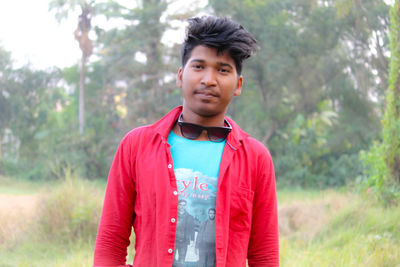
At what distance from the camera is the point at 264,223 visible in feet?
5.95

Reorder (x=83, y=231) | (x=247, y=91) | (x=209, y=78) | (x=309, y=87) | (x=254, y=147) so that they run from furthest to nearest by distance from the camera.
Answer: (x=247, y=91)
(x=309, y=87)
(x=83, y=231)
(x=254, y=147)
(x=209, y=78)

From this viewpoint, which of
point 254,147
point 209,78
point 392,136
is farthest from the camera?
point 392,136

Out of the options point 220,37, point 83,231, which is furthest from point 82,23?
point 220,37

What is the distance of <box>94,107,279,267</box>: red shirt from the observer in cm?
168

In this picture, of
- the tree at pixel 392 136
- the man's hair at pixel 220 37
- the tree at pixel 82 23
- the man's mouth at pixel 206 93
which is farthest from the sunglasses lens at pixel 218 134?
the tree at pixel 82 23

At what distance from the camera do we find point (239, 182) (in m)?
1.76

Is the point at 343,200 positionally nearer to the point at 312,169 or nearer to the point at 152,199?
the point at 152,199

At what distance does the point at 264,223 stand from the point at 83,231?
423cm

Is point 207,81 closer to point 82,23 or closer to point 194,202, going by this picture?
point 194,202

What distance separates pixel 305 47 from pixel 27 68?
12799mm

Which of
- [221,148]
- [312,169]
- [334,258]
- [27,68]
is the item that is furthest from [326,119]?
[221,148]

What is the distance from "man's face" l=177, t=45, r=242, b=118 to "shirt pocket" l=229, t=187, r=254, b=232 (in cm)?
36

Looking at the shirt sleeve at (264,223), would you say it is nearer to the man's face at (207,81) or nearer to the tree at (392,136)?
the man's face at (207,81)

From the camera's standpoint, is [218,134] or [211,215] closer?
[211,215]
